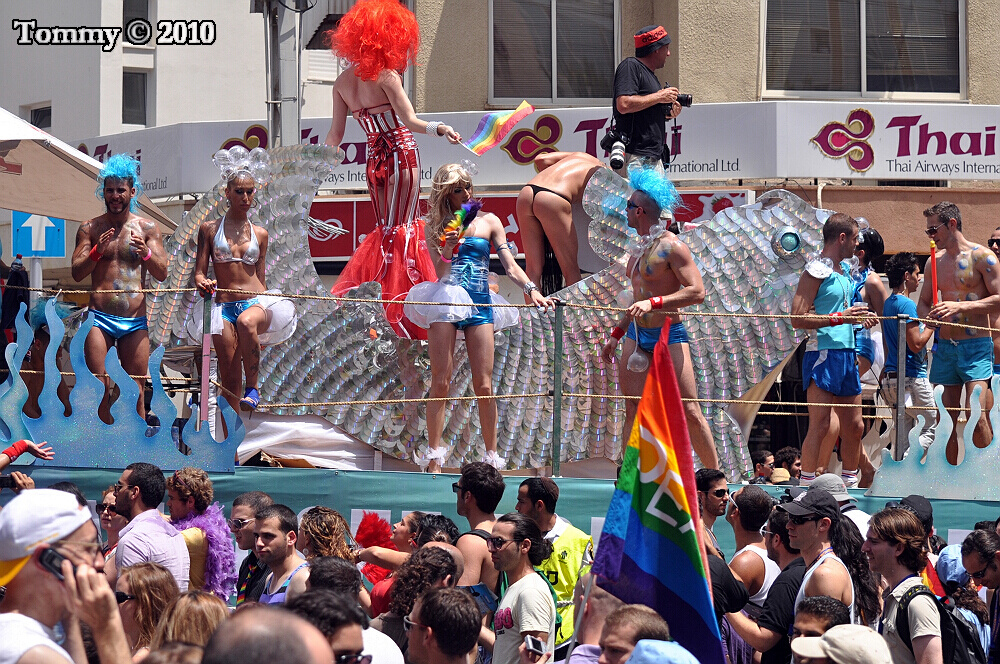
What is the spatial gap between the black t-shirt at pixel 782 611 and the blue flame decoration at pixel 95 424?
330cm

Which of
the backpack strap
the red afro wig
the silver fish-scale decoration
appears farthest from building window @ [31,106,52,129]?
the backpack strap

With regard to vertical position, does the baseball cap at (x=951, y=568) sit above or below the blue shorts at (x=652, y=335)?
below

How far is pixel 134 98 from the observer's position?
21531 mm

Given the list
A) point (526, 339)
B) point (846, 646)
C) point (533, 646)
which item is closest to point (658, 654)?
point (846, 646)

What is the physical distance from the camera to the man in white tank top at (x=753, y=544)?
16.7ft

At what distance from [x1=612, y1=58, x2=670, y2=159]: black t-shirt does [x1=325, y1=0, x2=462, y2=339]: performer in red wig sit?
1140 millimetres

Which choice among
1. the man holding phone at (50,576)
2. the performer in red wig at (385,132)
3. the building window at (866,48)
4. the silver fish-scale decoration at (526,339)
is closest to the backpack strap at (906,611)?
the man holding phone at (50,576)

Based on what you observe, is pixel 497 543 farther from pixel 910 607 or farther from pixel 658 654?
pixel 658 654

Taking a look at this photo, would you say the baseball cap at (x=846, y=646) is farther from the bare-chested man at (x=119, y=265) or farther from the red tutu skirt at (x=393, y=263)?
the red tutu skirt at (x=393, y=263)

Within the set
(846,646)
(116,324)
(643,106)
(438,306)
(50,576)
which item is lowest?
(846,646)

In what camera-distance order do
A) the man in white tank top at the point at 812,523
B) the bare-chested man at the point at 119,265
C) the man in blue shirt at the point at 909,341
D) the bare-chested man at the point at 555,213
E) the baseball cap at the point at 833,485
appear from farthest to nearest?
the bare-chested man at the point at 555,213, the man in blue shirt at the point at 909,341, the bare-chested man at the point at 119,265, the baseball cap at the point at 833,485, the man in white tank top at the point at 812,523

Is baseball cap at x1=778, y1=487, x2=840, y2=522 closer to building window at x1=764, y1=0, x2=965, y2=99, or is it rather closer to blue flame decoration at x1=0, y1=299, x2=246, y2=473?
blue flame decoration at x1=0, y1=299, x2=246, y2=473

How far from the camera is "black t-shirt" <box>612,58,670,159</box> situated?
27.3 feet

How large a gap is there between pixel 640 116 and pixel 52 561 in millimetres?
6148
